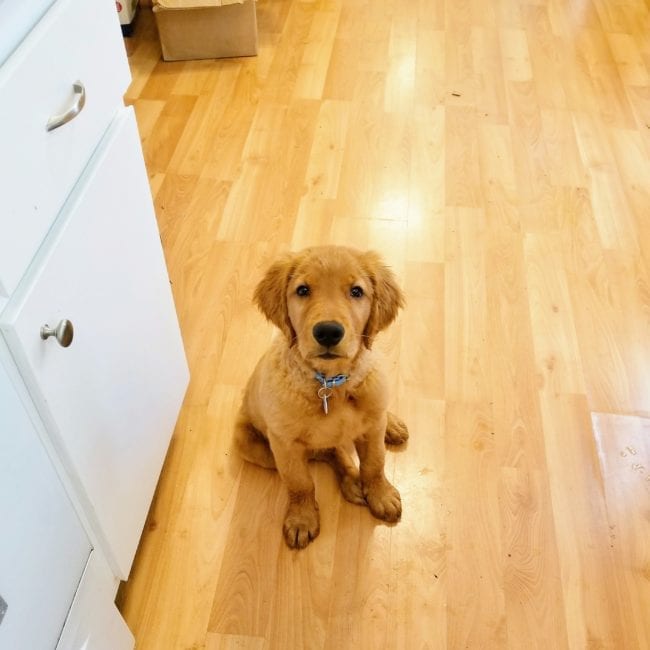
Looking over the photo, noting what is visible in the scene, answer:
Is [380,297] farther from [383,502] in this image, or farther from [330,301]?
[383,502]

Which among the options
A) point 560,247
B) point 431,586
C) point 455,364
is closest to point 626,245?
point 560,247

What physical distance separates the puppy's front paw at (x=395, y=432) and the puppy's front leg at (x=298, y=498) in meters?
0.28

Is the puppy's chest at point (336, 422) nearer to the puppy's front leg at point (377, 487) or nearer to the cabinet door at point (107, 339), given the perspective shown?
the puppy's front leg at point (377, 487)

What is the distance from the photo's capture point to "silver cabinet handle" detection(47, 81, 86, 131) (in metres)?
0.95

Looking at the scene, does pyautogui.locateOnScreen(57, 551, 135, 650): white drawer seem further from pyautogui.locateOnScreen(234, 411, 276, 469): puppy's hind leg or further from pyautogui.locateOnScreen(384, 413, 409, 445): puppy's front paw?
pyautogui.locateOnScreen(384, 413, 409, 445): puppy's front paw

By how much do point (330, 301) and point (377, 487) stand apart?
22.9 inches

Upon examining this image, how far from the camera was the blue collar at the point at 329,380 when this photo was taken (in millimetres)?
1436

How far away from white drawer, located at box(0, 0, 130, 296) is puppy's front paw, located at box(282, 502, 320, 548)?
0.97 meters

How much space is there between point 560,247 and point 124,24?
2547mm

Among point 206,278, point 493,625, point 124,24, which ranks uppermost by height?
point 124,24

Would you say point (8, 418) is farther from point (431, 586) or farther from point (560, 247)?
point (560, 247)

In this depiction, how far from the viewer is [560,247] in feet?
8.00

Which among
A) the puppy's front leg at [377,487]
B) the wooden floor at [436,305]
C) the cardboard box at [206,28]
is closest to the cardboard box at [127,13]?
the wooden floor at [436,305]

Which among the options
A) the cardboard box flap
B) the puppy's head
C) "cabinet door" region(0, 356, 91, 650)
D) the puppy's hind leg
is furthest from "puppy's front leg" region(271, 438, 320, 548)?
the cardboard box flap
